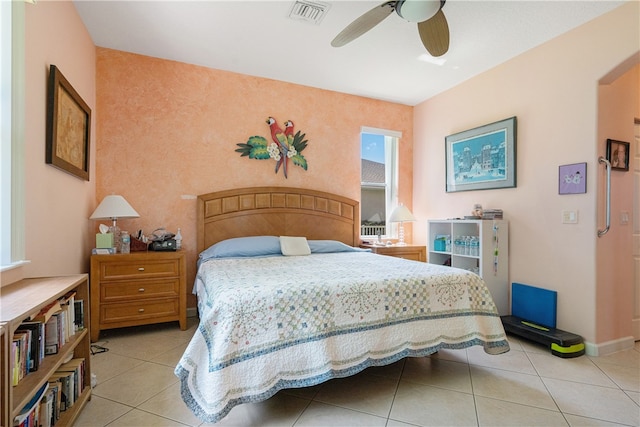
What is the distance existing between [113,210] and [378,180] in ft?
10.8

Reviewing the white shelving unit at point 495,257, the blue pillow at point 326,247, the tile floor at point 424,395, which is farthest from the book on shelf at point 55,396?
the white shelving unit at point 495,257

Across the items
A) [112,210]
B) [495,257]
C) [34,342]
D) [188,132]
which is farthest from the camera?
[188,132]

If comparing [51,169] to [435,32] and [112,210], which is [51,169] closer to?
[112,210]

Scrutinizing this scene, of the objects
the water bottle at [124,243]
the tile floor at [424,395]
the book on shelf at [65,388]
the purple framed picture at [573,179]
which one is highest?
the purple framed picture at [573,179]

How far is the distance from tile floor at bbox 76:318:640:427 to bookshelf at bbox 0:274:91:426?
28 centimetres

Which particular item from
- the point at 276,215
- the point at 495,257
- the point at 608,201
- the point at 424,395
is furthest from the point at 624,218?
the point at 276,215

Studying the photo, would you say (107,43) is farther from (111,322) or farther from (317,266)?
(317,266)

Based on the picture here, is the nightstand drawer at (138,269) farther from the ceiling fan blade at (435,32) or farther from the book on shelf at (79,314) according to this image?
the ceiling fan blade at (435,32)

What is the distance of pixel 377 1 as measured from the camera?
2.42m

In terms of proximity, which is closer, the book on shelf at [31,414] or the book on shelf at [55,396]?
the book on shelf at [31,414]

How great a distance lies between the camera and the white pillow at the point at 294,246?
3227mm

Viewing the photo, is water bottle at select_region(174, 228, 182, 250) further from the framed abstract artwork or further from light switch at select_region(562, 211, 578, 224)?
light switch at select_region(562, 211, 578, 224)

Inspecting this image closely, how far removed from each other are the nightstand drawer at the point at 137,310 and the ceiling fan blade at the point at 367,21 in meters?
2.71

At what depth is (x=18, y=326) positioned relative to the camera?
3.83 ft
